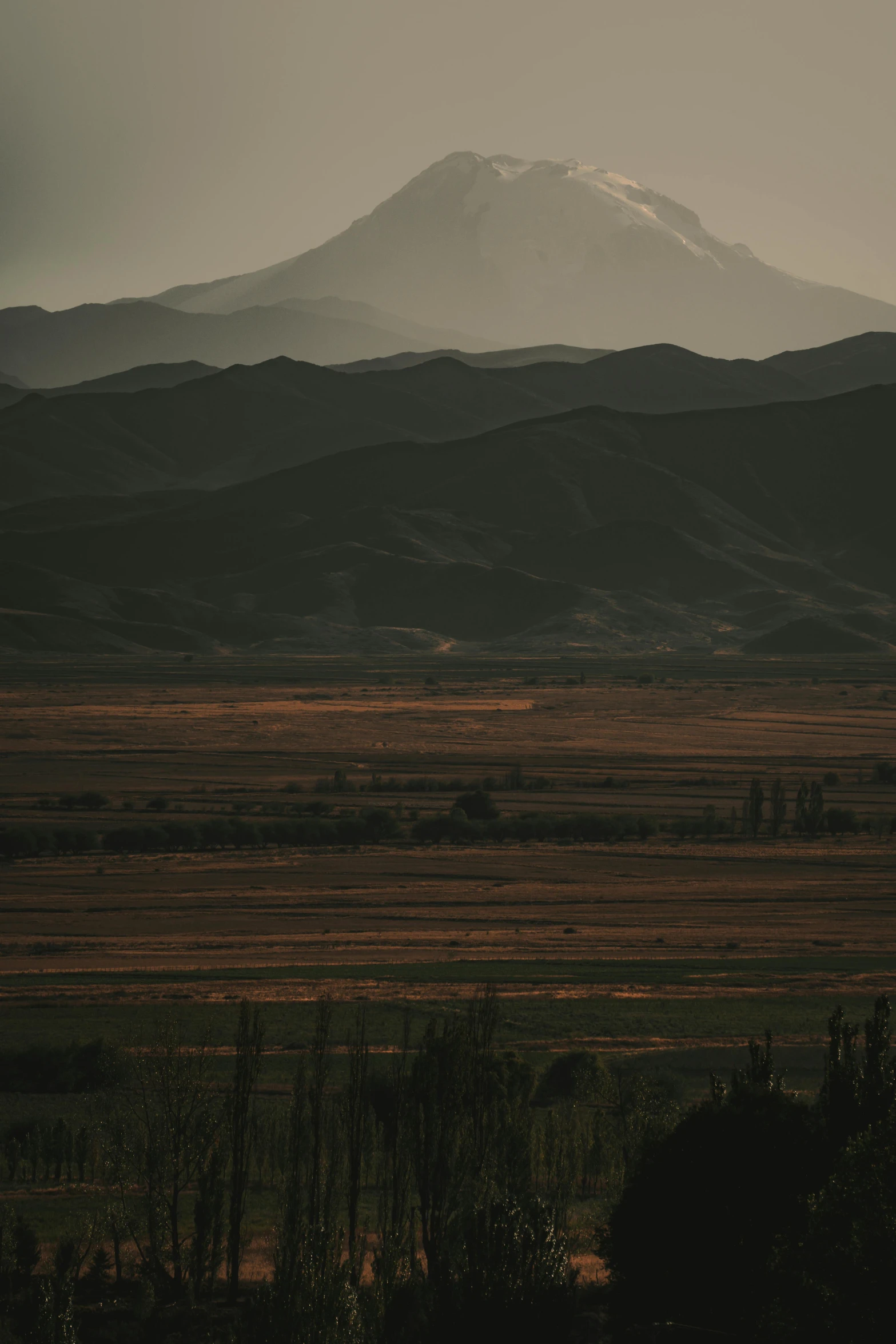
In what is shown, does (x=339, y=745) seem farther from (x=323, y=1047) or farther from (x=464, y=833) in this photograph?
(x=323, y=1047)

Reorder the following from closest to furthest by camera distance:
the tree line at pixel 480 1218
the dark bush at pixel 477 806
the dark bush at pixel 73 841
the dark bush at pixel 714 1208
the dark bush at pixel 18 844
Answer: the tree line at pixel 480 1218, the dark bush at pixel 714 1208, the dark bush at pixel 18 844, the dark bush at pixel 73 841, the dark bush at pixel 477 806

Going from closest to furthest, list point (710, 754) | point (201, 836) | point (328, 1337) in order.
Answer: point (328, 1337), point (201, 836), point (710, 754)

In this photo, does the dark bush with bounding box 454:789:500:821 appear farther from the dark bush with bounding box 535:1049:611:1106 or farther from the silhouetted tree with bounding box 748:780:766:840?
the dark bush with bounding box 535:1049:611:1106

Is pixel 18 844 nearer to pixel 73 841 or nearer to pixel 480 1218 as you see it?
pixel 73 841

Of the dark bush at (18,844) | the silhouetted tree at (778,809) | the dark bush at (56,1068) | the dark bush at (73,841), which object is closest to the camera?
the dark bush at (56,1068)

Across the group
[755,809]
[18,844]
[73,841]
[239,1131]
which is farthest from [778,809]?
[239,1131]

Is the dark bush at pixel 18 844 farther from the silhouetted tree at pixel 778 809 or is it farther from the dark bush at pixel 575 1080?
the dark bush at pixel 575 1080

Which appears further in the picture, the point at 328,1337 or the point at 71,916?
the point at 71,916

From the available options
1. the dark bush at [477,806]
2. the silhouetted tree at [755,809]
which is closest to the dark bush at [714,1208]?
the silhouetted tree at [755,809]

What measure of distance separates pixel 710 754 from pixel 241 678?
222ft

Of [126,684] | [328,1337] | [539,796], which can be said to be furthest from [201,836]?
[126,684]

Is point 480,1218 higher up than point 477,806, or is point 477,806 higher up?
point 477,806

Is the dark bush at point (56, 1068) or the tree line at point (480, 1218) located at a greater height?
the tree line at point (480, 1218)

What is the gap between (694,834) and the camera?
70.9 m
